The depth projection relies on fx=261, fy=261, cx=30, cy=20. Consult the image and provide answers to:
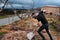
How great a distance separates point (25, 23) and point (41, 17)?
25.7ft

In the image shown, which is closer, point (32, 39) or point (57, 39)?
point (32, 39)

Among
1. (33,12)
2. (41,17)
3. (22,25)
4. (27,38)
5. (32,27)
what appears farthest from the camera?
(22,25)

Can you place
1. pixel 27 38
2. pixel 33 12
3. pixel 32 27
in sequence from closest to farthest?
pixel 33 12 < pixel 27 38 < pixel 32 27

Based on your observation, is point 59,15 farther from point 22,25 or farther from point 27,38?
point 27,38

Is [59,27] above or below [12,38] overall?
below

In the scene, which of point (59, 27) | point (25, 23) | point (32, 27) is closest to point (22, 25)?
point (25, 23)

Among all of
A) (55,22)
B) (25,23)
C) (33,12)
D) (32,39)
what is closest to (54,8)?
(55,22)

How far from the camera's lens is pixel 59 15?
1888cm

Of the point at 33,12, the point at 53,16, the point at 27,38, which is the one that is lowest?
the point at 53,16

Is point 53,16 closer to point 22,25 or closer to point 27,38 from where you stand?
point 22,25

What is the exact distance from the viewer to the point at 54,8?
19375 mm

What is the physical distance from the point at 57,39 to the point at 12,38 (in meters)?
2.47

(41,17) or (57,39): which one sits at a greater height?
(41,17)

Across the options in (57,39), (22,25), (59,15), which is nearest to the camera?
(57,39)
